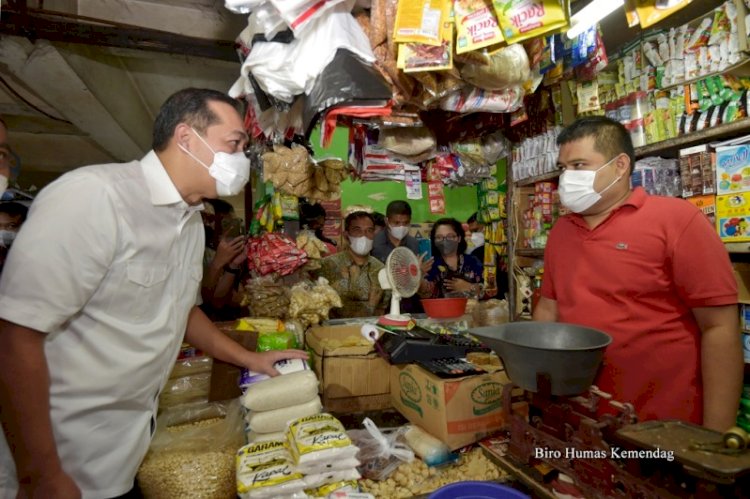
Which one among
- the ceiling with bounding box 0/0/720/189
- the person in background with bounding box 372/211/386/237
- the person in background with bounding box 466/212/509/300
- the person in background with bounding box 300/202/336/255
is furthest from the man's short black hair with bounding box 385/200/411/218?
the ceiling with bounding box 0/0/720/189

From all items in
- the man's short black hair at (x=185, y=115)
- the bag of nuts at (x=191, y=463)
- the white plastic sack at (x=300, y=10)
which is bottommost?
the bag of nuts at (x=191, y=463)

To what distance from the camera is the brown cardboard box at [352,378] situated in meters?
1.97

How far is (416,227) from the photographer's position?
5.61 m

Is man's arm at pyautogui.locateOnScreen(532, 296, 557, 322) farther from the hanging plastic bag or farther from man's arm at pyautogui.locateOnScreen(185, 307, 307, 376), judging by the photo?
man's arm at pyautogui.locateOnScreen(185, 307, 307, 376)

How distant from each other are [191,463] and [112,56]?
392cm

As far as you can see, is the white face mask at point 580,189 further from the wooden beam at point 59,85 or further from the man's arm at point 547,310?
the wooden beam at point 59,85

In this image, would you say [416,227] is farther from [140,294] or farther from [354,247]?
[140,294]

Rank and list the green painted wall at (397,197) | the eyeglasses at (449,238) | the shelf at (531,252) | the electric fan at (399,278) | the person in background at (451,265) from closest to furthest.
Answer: the electric fan at (399,278) → the shelf at (531,252) → the person in background at (451,265) → the eyeglasses at (449,238) → the green painted wall at (397,197)

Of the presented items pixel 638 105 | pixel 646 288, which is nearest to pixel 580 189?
pixel 646 288

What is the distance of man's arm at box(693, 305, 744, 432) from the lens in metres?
1.41

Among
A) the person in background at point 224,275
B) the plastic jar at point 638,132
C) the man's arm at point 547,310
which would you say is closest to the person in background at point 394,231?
the person in background at point 224,275

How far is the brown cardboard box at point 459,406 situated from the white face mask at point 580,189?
2.63 feet

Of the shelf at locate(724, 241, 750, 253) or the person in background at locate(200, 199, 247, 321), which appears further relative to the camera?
the person in background at locate(200, 199, 247, 321)

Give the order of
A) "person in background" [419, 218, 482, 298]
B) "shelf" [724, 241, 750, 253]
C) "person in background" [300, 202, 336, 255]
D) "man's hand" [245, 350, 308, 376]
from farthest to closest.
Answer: "person in background" [419, 218, 482, 298], "person in background" [300, 202, 336, 255], "man's hand" [245, 350, 308, 376], "shelf" [724, 241, 750, 253]
